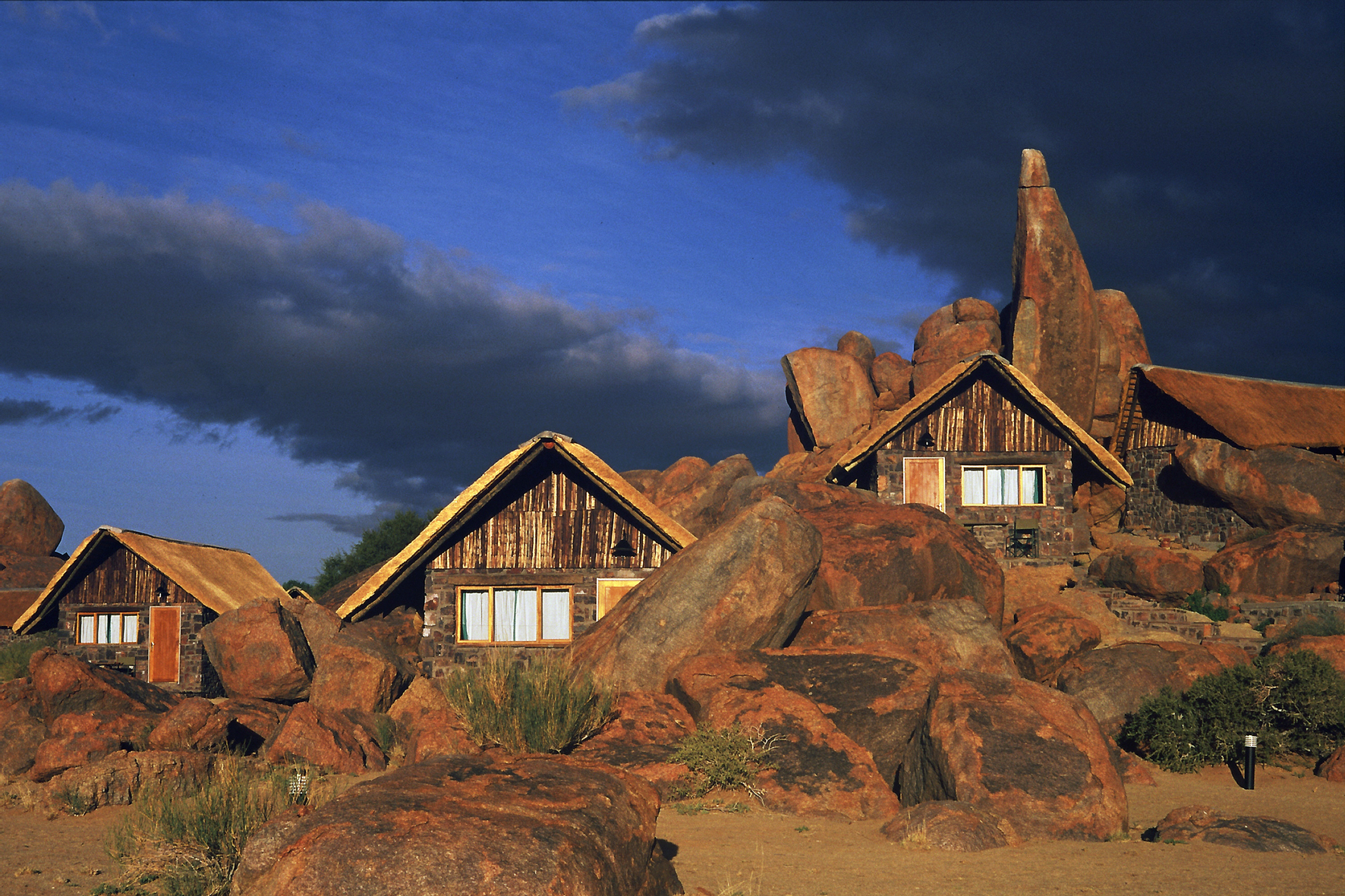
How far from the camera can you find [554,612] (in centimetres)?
2033

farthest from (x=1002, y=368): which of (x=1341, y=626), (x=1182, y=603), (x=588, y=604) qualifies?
(x=588, y=604)

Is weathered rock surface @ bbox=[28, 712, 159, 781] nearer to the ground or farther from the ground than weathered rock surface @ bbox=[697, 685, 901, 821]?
nearer to the ground

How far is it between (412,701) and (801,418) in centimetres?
3041

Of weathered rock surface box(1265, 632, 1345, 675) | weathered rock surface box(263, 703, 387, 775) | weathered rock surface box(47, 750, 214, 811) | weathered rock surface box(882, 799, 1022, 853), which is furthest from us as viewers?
weathered rock surface box(1265, 632, 1345, 675)

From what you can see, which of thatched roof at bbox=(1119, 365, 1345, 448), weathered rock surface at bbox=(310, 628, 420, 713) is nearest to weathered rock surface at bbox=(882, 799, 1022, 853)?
weathered rock surface at bbox=(310, 628, 420, 713)

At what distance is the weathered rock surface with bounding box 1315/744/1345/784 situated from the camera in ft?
44.3

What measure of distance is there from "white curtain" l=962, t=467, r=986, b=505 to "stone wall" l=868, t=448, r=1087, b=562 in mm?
132

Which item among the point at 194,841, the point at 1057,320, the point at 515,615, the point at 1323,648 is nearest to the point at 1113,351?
the point at 1057,320

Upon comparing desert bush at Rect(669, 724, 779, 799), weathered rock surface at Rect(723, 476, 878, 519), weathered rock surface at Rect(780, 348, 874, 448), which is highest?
weathered rock surface at Rect(780, 348, 874, 448)

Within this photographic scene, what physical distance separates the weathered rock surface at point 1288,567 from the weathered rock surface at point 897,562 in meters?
10.9

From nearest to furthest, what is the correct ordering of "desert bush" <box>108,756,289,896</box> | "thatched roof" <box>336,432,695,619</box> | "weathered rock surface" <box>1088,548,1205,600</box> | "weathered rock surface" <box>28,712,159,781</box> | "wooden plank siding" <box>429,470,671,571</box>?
1. "desert bush" <box>108,756,289,896</box>
2. "weathered rock surface" <box>28,712,159,781</box>
3. "thatched roof" <box>336,432,695,619</box>
4. "wooden plank siding" <box>429,470,671,571</box>
5. "weathered rock surface" <box>1088,548,1205,600</box>

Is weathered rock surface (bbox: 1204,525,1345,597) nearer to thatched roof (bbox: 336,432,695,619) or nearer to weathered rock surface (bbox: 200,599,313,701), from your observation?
thatched roof (bbox: 336,432,695,619)

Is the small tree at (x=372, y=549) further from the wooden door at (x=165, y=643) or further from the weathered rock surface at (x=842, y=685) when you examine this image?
the weathered rock surface at (x=842, y=685)

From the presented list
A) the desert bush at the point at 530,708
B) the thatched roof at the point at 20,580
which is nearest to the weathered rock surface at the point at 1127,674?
the desert bush at the point at 530,708
